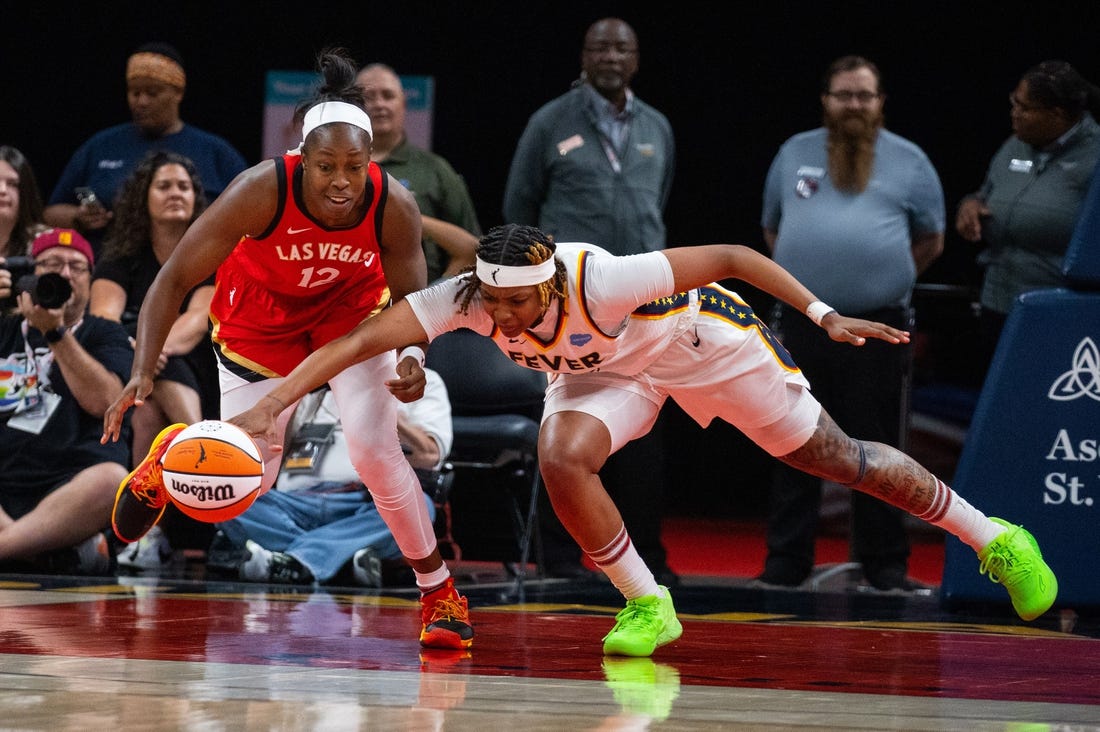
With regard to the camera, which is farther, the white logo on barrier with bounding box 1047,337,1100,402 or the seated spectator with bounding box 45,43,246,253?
the seated spectator with bounding box 45,43,246,253

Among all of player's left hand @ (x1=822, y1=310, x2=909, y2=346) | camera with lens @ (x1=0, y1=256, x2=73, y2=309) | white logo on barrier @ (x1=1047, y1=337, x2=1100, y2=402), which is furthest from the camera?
camera with lens @ (x1=0, y1=256, x2=73, y2=309)

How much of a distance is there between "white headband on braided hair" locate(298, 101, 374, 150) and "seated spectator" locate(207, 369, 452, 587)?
2.17 metres

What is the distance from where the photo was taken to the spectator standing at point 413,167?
723cm

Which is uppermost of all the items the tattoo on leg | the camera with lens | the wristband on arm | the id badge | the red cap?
the wristband on arm

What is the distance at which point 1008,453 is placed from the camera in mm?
5867

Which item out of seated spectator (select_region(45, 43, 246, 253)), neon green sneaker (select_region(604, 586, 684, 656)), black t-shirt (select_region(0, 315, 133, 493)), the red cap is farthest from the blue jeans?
neon green sneaker (select_region(604, 586, 684, 656))

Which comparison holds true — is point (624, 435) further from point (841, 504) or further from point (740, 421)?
point (841, 504)

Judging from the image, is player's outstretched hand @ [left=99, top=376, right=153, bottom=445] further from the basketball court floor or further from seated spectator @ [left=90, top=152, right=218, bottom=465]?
seated spectator @ [left=90, top=152, right=218, bottom=465]

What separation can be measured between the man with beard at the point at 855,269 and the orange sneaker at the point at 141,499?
3102 mm

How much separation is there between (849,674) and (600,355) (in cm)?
112

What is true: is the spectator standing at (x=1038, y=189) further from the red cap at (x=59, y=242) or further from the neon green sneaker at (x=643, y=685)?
the red cap at (x=59, y=242)

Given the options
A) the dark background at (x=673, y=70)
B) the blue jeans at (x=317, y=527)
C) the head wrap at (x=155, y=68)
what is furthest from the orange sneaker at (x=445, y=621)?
the dark background at (x=673, y=70)

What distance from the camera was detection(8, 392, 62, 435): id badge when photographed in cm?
677

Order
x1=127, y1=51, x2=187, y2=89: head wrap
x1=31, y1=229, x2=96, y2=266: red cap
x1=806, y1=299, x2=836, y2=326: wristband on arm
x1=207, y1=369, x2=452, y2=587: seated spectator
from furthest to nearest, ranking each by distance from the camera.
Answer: x1=127, y1=51, x2=187, y2=89: head wrap, x1=31, y1=229, x2=96, y2=266: red cap, x1=207, y1=369, x2=452, y2=587: seated spectator, x1=806, y1=299, x2=836, y2=326: wristband on arm
